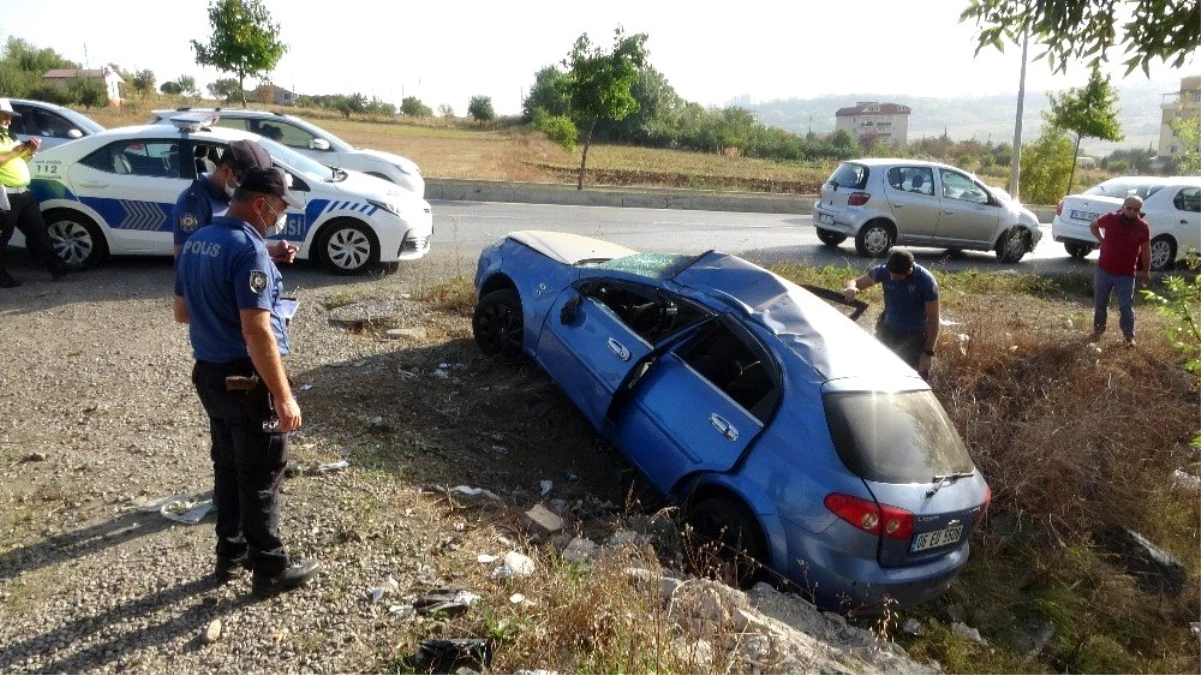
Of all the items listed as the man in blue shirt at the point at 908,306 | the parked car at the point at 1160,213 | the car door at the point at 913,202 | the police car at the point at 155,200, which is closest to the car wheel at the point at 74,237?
the police car at the point at 155,200

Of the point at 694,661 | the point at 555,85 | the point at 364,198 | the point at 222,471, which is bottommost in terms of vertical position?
the point at 694,661

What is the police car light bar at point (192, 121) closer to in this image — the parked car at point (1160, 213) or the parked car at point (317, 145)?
the parked car at point (317, 145)

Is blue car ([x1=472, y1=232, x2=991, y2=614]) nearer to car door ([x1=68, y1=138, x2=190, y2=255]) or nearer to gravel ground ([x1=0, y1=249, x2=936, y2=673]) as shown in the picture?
gravel ground ([x1=0, y1=249, x2=936, y2=673])

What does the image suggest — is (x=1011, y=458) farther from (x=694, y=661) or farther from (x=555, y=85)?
(x=555, y=85)

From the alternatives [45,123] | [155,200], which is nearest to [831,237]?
[155,200]

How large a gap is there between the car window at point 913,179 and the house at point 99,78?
5004 centimetres

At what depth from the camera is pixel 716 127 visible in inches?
2381

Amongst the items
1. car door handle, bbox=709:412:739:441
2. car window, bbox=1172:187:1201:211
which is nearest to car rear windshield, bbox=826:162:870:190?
car window, bbox=1172:187:1201:211

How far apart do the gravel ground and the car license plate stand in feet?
1.97

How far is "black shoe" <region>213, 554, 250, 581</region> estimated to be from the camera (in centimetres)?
370

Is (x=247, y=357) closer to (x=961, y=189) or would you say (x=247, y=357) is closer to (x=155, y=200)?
(x=155, y=200)

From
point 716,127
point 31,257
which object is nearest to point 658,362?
point 31,257

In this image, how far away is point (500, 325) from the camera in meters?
6.89

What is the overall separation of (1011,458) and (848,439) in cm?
299
